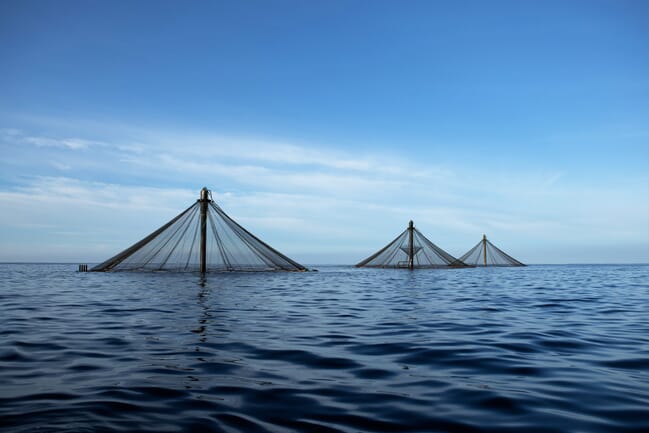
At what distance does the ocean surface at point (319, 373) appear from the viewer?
4.58 metres

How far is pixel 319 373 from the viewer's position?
6500 mm

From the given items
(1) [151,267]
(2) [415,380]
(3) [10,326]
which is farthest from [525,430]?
(1) [151,267]

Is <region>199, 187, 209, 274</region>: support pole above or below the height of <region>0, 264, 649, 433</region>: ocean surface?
above

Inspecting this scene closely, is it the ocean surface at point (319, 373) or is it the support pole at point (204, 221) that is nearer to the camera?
the ocean surface at point (319, 373)

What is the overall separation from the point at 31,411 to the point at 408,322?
902cm

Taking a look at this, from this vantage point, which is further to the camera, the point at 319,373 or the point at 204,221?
the point at 204,221

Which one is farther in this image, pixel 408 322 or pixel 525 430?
pixel 408 322

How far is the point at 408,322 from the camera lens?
11.9 m

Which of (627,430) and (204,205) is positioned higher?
(204,205)

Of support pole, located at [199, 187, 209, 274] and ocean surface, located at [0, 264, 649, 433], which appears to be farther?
support pole, located at [199, 187, 209, 274]

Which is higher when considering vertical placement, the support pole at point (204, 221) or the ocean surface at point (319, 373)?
the support pole at point (204, 221)

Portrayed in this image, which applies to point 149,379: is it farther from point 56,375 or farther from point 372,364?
point 372,364

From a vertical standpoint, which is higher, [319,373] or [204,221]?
[204,221]

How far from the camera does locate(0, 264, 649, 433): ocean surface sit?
4.58 meters
